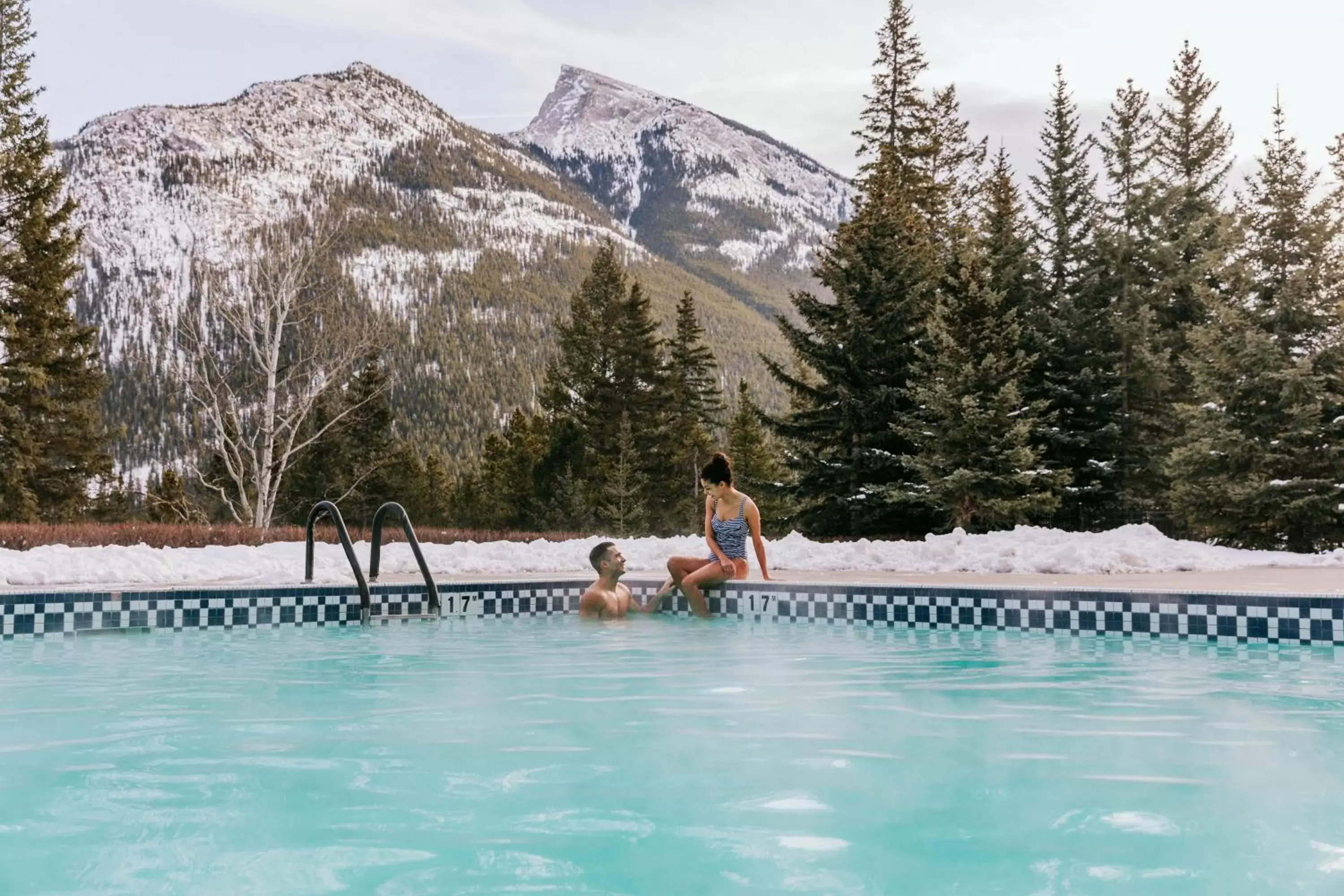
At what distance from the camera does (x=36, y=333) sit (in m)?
25.8

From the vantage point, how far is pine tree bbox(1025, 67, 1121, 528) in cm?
1891

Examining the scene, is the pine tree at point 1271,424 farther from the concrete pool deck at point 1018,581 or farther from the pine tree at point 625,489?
the pine tree at point 625,489

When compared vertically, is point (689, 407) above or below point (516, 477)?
above

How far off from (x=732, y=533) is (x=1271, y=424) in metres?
10.4

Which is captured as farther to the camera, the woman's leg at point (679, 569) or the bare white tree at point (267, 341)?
the bare white tree at point (267, 341)

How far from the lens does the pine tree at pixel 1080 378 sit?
62.0 ft

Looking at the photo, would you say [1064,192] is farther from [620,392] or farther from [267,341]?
[267,341]

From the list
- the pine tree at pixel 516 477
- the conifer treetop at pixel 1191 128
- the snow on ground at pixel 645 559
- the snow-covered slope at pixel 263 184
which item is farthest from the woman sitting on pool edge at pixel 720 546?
the snow-covered slope at pixel 263 184

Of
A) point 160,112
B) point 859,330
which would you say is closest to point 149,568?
point 859,330

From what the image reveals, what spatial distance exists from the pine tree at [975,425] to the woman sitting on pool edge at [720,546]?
320 inches

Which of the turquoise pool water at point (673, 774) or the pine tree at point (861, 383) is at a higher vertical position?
the pine tree at point (861, 383)

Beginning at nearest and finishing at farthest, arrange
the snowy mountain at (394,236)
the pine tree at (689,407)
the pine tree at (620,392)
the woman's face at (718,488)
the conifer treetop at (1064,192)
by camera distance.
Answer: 1. the woman's face at (718,488)
2. the conifer treetop at (1064,192)
3. the pine tree at (620,392)
4. the pine tree at (689,407)
5. the snowy mountain at (394,236)

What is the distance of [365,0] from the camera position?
27.3 meters

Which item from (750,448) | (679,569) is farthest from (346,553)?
(750,448)
